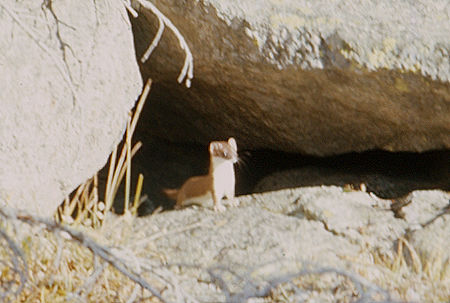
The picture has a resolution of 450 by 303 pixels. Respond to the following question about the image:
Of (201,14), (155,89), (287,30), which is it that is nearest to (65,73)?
(201,14)

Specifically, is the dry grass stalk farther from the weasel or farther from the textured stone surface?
the weasel

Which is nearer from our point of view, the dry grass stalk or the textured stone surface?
the textured stone surface

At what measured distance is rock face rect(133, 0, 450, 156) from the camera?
3.80 meters

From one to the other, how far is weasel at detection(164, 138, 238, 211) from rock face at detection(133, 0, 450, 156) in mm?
416

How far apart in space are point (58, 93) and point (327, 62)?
1.30 metres

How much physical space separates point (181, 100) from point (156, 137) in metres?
0.63

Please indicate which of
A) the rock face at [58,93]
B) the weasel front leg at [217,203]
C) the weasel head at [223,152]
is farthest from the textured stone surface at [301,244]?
the rock face at [58,93]

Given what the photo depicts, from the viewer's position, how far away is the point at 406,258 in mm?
3451

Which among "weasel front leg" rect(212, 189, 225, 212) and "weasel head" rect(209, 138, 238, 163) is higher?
"weasel head" rect(209, 138, 238, 163)

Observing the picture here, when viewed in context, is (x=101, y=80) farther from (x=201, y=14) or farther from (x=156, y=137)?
(x=156, y=137)

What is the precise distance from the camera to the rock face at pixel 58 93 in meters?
3.24

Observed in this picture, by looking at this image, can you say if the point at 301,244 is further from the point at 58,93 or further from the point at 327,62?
the point at 58,93

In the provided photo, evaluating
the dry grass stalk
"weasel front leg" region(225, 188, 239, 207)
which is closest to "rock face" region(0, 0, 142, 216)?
the dry grass stalk

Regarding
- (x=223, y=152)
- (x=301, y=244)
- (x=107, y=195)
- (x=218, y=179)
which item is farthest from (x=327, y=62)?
(x=107, y=195)
